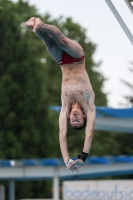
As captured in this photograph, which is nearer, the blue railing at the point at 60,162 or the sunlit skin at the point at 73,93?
the sunlit skin at the point at 73,93

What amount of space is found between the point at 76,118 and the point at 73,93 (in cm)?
55

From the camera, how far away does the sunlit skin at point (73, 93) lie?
15344 mm

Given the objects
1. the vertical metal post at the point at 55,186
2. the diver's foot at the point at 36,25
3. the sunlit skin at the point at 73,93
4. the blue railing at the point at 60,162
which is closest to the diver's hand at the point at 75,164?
the sunlit skin at the point at 73,93

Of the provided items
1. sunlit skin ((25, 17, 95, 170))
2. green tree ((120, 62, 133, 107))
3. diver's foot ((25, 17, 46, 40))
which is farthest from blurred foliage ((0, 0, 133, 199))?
diver's foot ((25, 17, 46, 40))

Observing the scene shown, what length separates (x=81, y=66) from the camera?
15.8 m

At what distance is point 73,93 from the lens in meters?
15.6

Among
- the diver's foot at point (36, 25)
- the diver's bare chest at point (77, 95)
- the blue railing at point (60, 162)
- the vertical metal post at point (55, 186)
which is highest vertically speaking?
the blue railing at point (60, 162)

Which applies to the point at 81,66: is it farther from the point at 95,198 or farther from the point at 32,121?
the point at 32,121

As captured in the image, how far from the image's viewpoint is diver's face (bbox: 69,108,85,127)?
15250 millimetres

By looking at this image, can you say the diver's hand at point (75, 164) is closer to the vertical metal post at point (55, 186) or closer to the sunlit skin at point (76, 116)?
the sunlit skin at point (76, 116)

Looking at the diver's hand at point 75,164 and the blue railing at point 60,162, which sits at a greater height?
the blue railing at point 60,162

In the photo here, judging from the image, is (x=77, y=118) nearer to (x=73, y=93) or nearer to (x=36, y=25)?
(x=73, y=93)

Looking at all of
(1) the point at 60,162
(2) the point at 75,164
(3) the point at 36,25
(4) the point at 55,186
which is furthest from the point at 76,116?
(1) the point at 60,162

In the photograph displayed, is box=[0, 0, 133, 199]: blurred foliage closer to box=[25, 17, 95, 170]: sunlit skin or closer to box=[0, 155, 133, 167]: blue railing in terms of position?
box=[0, 155, 133, 167]: blue railing
